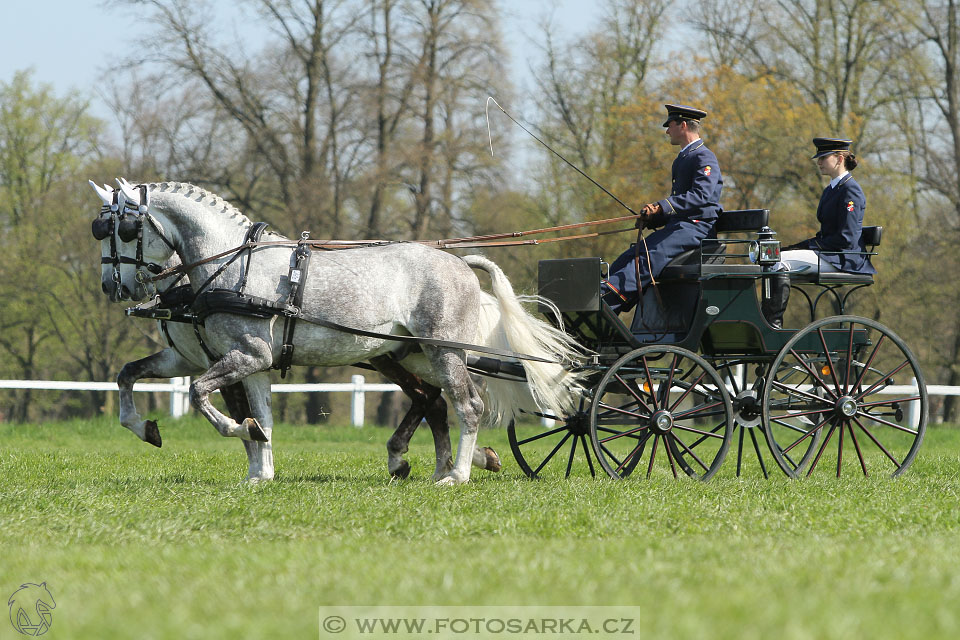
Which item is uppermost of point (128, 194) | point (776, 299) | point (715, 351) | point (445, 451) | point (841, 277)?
point (128, 194)

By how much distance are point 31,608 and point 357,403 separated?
13879 millimetres

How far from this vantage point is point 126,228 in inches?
294

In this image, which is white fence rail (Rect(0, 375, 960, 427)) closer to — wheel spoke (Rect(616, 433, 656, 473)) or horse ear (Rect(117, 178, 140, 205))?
horse ear (Rect(117, 178, 140, 205))

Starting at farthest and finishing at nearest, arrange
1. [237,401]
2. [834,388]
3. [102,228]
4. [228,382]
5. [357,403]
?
[357,403] → [237,401] → [834,388] → [102,228] → [228,382]

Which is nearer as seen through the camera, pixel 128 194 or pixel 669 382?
pixel 128 194

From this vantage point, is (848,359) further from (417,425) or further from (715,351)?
(417,425)

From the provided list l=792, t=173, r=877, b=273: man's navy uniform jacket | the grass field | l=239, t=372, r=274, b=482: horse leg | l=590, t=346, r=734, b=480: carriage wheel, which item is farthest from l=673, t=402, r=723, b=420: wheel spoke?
l=239, t=372, r=274, b=482: horse leg

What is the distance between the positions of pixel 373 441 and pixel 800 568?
11.7m

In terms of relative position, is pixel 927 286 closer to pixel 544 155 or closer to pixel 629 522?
pixel 544 155

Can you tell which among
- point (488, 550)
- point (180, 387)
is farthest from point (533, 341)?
point (180, 387)

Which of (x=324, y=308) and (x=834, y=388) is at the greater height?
(x=324, y=308)

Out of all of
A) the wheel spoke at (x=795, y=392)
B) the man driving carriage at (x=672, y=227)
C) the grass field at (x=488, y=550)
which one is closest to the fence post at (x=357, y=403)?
the grass field at (x=488, y=550)

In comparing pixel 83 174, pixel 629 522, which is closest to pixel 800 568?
pixel 629 522

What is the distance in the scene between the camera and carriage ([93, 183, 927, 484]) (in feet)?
24.5
